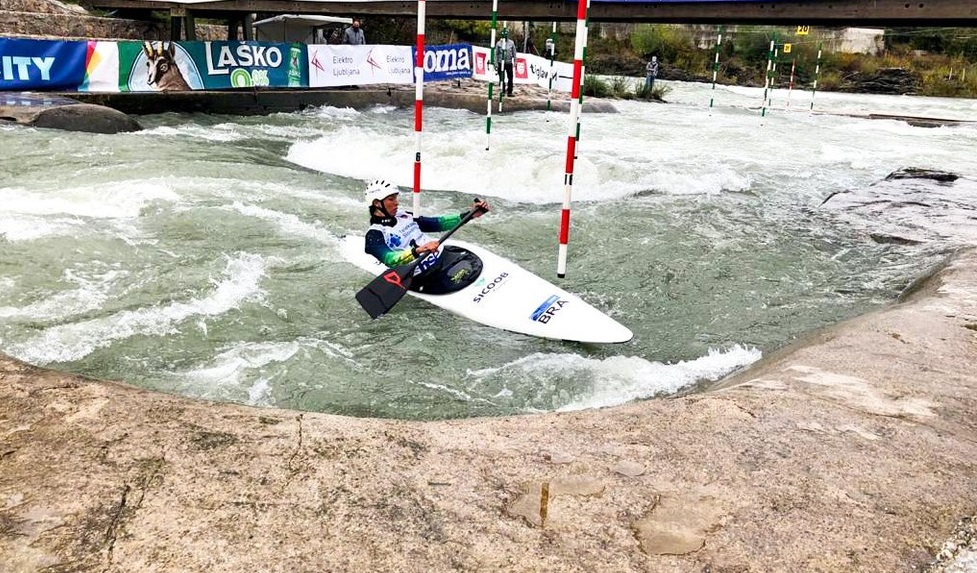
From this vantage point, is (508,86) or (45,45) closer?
(45,45)

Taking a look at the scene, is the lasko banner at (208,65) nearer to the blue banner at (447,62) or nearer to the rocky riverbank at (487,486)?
the blue banner at (447,62)

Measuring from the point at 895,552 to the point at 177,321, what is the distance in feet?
13.5

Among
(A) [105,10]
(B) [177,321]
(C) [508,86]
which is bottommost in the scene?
(B) [177,321]

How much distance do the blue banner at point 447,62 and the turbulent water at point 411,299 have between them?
5.61m

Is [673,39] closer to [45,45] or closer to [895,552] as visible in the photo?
[45,45]

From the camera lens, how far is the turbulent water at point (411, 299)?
4.09 metres

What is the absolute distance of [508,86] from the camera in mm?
Answer: 16781

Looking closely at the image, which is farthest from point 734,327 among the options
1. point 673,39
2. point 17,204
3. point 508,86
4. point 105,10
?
point 673,39

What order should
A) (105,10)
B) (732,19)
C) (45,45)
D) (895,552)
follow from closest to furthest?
(895,552), (732,19), (45,45), (105,10)

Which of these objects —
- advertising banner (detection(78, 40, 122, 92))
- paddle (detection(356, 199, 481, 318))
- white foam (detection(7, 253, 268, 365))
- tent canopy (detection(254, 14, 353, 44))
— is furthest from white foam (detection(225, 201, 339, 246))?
tent canopy (detection(254, 14, 353, 44))

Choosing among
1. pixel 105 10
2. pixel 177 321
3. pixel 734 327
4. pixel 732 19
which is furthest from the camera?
pixel 105 10

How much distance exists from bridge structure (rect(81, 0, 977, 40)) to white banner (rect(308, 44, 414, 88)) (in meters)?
0.97

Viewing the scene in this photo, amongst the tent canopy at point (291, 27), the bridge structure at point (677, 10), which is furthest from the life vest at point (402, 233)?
the tent canopy at point (291, 27)

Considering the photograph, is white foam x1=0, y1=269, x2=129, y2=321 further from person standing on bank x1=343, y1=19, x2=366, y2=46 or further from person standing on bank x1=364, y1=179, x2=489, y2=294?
person standing on bank x1=343, y1=19, x2=366, y2=46
